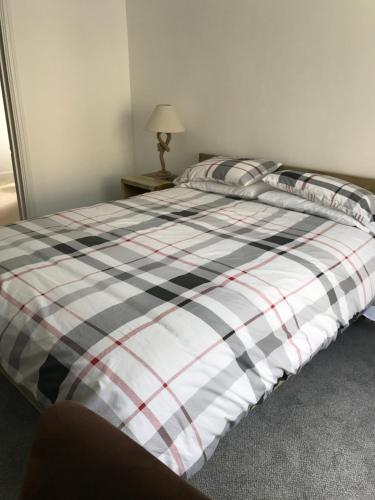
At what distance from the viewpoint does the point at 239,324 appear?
1.36 metres

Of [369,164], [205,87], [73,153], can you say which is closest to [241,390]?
[369,164]

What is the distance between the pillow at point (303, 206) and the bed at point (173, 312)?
78 millimetres

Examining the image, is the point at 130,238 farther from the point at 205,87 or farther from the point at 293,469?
the point at 205,87

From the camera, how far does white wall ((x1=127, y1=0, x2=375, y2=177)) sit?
239cm

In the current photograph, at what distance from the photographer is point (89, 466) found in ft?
2.44

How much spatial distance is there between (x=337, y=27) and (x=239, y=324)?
1968mm

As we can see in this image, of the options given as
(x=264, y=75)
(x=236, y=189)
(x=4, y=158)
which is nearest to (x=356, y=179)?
(x=236, y=189)

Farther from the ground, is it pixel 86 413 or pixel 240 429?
pixel 86 413

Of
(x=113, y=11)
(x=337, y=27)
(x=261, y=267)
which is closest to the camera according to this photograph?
(x=261, y=267)

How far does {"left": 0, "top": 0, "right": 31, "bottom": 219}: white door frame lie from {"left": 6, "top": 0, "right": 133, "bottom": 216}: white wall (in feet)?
0.12

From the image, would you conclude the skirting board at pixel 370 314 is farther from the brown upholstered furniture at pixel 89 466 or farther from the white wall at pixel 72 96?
the white wall at pixel 72 96

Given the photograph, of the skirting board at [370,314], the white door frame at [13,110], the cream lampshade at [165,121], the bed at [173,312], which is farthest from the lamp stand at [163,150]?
the skirting board at [370,314]

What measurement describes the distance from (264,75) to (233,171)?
2.34 feet

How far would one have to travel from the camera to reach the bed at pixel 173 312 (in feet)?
3.70
